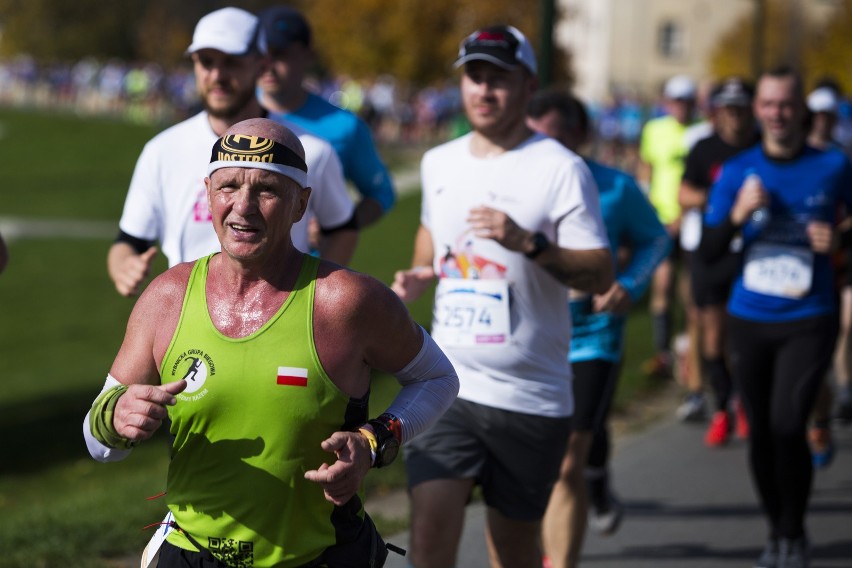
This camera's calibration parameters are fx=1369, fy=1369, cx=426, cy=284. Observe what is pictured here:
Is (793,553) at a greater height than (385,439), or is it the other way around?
(385,439)

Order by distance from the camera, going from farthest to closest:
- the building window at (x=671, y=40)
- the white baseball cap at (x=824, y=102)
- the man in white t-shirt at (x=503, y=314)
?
the building window at (x=671, y=40), the white baseball cap at (x=824, y=102), the man in white t-shirt at (x=503, y=314)

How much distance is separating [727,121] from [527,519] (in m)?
5.05

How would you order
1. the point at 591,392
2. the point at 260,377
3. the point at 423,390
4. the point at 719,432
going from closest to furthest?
the point at 260,377, the point at 423,390, the point at 591,392, the point at 719,432

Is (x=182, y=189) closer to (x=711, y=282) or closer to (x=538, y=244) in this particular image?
(x=538, y=244)

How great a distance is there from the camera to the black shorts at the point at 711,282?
912 cm

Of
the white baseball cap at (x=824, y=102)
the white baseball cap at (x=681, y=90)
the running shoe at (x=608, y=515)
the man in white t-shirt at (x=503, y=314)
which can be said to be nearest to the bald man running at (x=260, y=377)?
the man in white t-shirt at (x=503, y=314)

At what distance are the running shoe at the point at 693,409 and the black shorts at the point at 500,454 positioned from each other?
16.2 ft

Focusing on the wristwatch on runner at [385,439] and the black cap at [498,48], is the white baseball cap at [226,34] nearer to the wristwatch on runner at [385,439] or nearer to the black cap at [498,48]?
the black cap at [498,48]

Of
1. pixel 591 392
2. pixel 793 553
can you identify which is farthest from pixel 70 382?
pixel 793 553

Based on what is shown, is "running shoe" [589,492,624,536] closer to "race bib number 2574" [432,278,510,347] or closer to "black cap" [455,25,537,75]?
"race bib number 2574" [432,278,510,347]

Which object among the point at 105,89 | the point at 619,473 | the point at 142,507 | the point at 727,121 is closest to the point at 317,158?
the point at 142,507

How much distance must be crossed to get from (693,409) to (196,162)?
5629 millimetres

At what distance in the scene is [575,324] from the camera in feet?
20.2

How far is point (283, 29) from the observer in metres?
6.12
